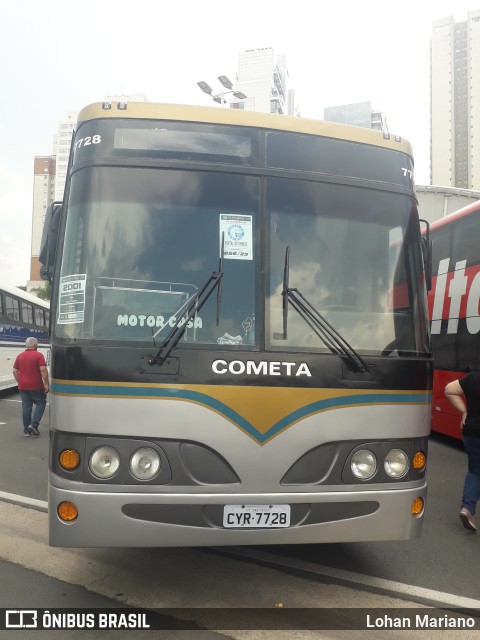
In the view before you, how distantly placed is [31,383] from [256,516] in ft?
26.0

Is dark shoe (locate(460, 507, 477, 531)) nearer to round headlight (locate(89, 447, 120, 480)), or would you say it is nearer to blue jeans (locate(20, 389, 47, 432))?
round headlight (locate(89, 447, 120, 480))

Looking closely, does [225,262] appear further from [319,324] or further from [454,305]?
[454,305]

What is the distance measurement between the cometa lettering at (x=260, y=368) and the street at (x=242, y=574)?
1.47 meters

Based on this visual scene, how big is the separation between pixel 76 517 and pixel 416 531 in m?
2.06

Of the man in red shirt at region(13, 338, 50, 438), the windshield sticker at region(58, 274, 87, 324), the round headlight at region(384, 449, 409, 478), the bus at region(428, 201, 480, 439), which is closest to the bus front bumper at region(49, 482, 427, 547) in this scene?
the round headlight at region(384, 449, 409, 478)

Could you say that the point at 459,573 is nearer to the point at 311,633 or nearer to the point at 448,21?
the point at 311,633

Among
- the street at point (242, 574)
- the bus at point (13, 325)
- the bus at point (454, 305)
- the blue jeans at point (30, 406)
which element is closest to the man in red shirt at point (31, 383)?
the blue jeans at point (30, 406)

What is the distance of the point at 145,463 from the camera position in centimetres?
336

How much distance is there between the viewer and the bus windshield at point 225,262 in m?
3.48

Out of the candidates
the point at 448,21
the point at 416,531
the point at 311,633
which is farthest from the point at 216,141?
the point at 448,21

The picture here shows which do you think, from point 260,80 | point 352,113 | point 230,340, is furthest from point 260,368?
point 260,80

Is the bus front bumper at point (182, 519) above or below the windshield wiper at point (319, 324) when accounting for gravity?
below

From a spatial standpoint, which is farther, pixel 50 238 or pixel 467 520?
pixel 467 520

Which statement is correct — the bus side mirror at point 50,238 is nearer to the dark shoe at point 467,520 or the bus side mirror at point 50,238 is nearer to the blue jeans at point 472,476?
the blue jeans at point 472,476
